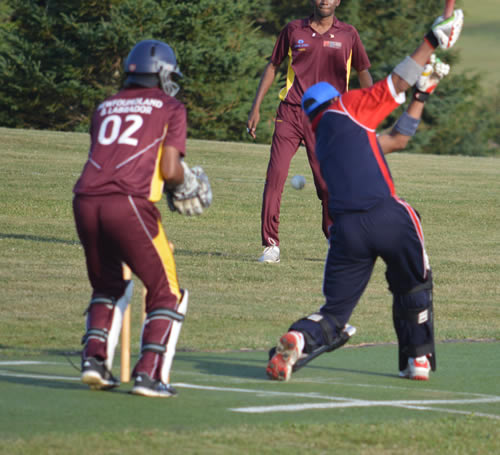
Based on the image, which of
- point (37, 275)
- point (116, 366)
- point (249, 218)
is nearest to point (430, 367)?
point (116, 366)

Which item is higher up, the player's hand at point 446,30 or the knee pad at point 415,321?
the player's hand at point 446,30

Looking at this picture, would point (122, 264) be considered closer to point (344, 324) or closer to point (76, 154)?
point (344, 324)

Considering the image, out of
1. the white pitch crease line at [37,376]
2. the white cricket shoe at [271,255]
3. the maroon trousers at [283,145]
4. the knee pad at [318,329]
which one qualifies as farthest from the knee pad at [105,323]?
the white cricket shoe at [271,255]

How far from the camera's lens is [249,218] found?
18.5 metres

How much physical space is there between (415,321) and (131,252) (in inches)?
81.7

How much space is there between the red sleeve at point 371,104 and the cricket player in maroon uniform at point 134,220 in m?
1.26

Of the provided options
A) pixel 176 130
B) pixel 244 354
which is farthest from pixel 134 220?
pixel 244 354

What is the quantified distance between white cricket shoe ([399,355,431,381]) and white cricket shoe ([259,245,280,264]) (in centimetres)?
553

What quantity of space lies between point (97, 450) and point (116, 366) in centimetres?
265

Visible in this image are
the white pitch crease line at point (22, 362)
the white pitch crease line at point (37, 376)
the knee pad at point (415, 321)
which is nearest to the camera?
the white pitch crease line at point (37, 376)

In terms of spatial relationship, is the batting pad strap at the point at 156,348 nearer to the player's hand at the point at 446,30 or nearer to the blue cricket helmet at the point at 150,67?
the blue cricket helmet at the point at 150,67

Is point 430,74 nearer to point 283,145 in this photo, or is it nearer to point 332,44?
point 332,44

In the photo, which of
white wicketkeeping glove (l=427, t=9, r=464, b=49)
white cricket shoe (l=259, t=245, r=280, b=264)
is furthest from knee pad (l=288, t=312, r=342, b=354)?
white cricket shoe (l=259, t=245, r=280, b=264)

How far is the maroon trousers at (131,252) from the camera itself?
6.47 m
